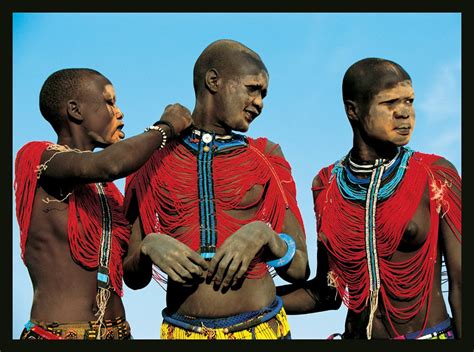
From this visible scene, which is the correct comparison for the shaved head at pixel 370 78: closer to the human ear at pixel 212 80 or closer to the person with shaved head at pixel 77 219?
the human ear at pixel 212 80

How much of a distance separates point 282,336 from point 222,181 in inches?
50.3

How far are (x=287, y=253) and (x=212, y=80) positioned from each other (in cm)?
151

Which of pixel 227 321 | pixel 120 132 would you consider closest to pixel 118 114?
pixel 120 132

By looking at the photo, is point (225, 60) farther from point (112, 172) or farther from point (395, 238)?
point (395, 238)

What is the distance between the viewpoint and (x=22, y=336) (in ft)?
25.3

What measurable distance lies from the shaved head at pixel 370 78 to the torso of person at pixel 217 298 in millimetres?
1870

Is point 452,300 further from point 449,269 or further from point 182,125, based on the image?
point 182,125

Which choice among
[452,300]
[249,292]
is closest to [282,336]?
[249,292]

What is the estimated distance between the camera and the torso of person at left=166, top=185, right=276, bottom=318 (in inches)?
291

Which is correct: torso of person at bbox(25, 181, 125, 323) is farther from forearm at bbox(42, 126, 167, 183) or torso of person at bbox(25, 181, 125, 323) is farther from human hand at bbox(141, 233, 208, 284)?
human hand at bbox(141, 233, 208, 284)

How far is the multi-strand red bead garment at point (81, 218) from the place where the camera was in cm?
783

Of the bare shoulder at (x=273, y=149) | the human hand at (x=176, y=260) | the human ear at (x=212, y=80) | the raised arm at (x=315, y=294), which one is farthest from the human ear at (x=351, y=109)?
the human hand at (x=176, y=260)

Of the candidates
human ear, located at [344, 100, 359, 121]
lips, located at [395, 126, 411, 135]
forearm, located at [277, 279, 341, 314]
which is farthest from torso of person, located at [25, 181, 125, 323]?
lips, located at [395, 126, 411, 135]

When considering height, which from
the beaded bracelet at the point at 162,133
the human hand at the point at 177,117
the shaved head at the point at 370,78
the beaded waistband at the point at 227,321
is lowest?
the beaded waistband at the point at 227,321
